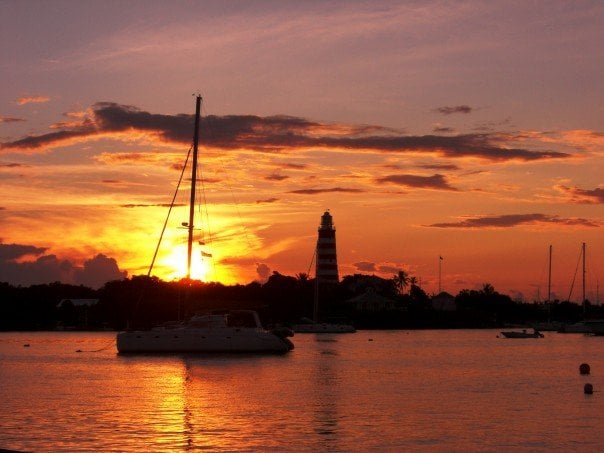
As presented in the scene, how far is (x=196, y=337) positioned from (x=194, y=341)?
44 centimetres

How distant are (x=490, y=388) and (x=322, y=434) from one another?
822 inches

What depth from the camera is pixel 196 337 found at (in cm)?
7294

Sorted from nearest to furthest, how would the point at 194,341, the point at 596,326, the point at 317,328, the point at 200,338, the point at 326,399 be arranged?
the point at 326,399 → the point at 200,338 → the point at 194,341 → the point at 317,328 → the point at 596,326

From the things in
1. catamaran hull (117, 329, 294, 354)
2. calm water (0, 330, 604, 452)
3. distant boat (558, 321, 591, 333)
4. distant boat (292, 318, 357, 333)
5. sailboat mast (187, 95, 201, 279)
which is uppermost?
sailboat mast (187, 95, 201, 279)

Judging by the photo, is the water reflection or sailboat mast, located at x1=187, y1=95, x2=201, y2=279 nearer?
the water reflection

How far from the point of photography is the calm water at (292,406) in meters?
31.3

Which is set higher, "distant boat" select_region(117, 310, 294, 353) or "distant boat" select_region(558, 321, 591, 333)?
"distant boat" select_region(558, 321, 591, 333)

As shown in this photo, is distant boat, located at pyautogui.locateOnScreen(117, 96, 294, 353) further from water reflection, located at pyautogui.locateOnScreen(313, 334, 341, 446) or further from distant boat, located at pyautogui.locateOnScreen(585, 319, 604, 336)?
distant boat, located at pyautogui.locateOnScreen(585, 319, 604, 336)

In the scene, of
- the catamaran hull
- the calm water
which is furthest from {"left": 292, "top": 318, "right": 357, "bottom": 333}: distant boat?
the calm water

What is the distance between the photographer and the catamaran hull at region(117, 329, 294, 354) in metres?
73.1

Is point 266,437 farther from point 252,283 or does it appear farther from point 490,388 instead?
point 252,283

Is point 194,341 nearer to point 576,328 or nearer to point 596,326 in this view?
point 596,326

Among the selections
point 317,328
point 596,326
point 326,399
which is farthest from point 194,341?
point 596,326

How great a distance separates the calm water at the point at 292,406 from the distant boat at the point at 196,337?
1190 mm
